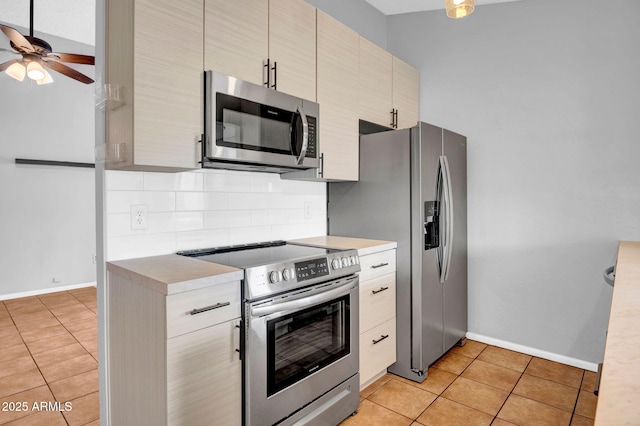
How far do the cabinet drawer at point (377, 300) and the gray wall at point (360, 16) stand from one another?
227cm

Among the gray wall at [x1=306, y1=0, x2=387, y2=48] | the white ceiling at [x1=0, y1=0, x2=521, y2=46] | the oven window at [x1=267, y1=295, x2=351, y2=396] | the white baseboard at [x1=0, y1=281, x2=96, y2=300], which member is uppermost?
the white ceiling at [x1=0, y1=0, x2=521, y2=46]

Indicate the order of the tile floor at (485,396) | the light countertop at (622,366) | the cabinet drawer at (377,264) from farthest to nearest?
the cabinet drawer at (377,264) → the tile floor at (485,396) → the light countertop at (622,366)

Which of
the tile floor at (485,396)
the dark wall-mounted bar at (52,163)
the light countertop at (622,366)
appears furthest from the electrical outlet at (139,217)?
the dark wall-mounted bar at (52,163)

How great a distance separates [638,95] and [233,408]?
10.2 feet

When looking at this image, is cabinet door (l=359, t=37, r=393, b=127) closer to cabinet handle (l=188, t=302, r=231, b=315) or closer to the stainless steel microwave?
the stainless steel microwave

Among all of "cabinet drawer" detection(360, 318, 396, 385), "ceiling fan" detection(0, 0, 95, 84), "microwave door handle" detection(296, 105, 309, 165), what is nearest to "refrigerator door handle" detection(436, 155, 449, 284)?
"cabinet drawer" detection(360, 318, 396, 385)

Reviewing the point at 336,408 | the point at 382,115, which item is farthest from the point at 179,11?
the point at 336,408

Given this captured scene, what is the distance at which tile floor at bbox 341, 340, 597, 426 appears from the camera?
214cm

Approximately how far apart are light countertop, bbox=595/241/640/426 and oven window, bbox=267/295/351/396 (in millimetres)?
1251

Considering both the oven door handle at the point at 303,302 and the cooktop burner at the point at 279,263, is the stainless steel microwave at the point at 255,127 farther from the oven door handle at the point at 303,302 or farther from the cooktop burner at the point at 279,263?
the oven door handle at the point at 303,302

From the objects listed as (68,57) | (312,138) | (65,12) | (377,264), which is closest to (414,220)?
(377,264)

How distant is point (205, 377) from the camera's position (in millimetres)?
1499

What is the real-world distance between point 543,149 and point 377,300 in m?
1.76

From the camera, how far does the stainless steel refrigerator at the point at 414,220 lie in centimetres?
256
